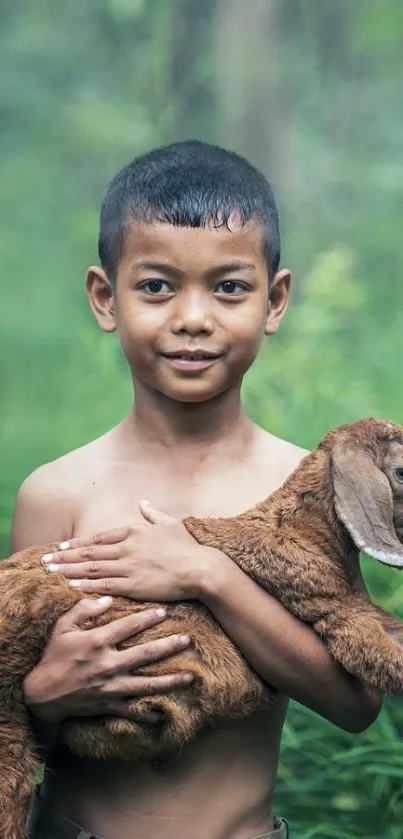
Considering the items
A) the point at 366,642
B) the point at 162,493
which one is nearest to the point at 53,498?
the point at 162,493

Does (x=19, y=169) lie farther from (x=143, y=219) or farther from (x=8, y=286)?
(x=143, y=219)

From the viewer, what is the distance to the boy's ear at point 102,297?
2354mm

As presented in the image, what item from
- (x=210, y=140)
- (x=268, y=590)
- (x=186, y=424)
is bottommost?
(x=268, y=590)

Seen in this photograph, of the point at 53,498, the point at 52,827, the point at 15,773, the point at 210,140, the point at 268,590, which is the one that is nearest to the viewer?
the point at 15,773

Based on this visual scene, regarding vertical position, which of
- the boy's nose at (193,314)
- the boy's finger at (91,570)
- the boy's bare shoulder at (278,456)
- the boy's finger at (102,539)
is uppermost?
the boy's nose at (193,314)

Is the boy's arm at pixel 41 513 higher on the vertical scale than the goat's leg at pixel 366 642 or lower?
higher

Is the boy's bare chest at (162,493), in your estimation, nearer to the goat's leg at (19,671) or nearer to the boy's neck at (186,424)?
the boy's neck at (186,424)

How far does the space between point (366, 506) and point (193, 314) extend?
447 millimetres

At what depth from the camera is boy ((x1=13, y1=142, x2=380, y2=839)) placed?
2.04 meters

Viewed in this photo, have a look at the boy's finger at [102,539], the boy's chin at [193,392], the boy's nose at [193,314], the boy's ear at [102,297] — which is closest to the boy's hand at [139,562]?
the boy's finger at [102,539]

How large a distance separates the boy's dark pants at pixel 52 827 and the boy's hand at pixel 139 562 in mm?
458

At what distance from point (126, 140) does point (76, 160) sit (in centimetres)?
15

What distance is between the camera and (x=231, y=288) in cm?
218

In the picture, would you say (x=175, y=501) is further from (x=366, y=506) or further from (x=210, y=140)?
(x=210, y=140)
